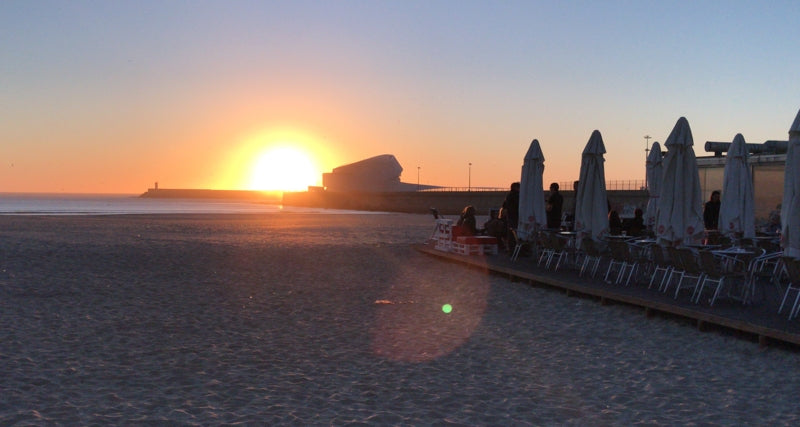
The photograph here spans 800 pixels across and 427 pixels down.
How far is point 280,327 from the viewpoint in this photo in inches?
335

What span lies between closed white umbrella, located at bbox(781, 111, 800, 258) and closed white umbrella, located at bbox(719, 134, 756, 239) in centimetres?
472

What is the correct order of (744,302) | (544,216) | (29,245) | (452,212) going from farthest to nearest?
(452,212)
(29,245)
(544,216)
(744,302)

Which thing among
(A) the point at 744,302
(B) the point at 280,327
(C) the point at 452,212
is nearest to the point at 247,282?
(B) the point at 280,327

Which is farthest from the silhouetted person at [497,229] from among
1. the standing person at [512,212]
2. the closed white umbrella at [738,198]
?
the closed white umbrella at [738,198]

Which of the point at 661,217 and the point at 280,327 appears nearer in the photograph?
the point at 280,327

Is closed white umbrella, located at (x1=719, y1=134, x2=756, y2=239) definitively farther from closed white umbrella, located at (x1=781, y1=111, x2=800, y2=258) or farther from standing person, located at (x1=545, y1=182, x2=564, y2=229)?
closed white umbrella, located at (x1=781, y1=111, x2=800, y2=258)

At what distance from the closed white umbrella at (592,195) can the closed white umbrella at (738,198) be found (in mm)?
2445

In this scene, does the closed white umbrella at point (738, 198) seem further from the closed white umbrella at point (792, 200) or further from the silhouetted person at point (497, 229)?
the silhouetted person at point (497, 229)

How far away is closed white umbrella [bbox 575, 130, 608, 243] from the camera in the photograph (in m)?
12.4

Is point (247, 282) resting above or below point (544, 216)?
below

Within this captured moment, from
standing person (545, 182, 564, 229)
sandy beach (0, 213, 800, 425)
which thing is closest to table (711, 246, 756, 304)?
sandy beach (0, 213, 800, 425)

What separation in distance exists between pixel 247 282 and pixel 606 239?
6063mm

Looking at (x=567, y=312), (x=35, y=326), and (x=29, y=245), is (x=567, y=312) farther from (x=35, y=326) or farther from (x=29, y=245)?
(x=29, y=245)

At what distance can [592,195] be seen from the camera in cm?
1259
